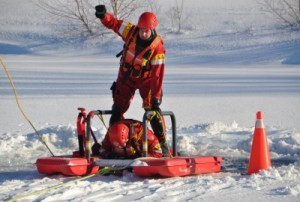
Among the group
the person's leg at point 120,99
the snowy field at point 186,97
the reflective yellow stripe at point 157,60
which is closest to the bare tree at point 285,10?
the snowy field at point 186,97

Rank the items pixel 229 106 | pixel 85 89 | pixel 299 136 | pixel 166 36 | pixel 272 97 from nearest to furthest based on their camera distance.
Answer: pixel 299 136, pixel 229 106, pixel 272 97, pixel 85 89, pixel 166 36

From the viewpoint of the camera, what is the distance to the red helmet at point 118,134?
7273 millimetres

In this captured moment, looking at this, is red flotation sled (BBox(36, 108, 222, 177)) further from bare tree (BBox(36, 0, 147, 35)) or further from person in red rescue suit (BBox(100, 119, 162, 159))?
bare tree (BBox(36, 0, 147, 35))

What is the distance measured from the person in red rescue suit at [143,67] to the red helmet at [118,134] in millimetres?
340

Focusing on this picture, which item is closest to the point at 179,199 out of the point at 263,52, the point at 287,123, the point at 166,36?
the point at 287,123

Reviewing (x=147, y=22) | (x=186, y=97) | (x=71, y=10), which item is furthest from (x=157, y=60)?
(x=71, y=10)

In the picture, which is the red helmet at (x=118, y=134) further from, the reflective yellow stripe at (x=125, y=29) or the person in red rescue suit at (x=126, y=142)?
the reflective yellow stripe at (x=125, y=29)

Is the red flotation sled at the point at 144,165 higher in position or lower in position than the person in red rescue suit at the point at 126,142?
lower

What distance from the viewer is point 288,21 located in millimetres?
29312

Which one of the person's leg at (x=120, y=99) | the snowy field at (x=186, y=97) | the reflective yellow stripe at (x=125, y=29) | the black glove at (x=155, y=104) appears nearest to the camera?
the snowy field at (x=186, y=97)

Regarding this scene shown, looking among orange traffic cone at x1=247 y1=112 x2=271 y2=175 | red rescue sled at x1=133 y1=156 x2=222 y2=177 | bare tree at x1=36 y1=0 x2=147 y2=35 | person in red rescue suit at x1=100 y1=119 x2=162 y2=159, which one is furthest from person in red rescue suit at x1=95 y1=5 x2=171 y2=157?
bare tree at x1=36 y1=0 x2=147 y2=35

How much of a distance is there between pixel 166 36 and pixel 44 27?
597 centimetres

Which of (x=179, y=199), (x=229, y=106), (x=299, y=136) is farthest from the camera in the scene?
(x=229, y=106)

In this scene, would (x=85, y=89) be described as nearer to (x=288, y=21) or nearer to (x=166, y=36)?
(x=166, y=36)
